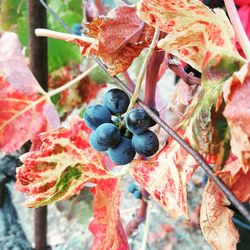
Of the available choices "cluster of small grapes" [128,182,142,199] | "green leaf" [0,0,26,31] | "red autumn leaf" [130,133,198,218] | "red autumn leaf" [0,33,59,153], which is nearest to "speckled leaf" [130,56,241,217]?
"red autumn leaf" [130,133,198,218]

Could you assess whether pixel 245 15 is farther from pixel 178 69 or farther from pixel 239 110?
pixel 239 110

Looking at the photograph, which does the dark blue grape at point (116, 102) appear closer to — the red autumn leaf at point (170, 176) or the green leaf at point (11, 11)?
the red autumn leaf at point (170, 176)

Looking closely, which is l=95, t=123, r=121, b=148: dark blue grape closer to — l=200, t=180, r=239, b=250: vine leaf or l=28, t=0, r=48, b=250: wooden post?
l=200, t=180, r=239, b=250: vine leaf

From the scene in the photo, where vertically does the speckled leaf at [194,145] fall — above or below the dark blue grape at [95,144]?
above

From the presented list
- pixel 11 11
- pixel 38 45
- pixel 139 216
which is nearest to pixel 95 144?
pixel 38 45

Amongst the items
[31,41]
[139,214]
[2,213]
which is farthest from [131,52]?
[2,213]

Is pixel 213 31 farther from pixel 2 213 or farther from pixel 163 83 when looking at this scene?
pixel 163 83

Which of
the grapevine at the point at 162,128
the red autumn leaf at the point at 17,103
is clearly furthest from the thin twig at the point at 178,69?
the red autumn leaf at the point at 17,103
